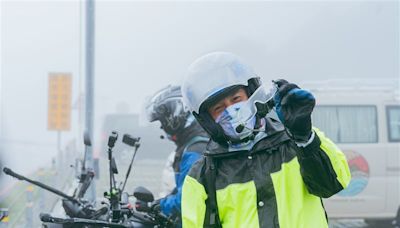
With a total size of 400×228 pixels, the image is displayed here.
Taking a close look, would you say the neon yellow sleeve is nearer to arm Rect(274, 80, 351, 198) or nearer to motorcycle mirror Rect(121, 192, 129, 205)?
arm Rect(274, 80, 351, 198)

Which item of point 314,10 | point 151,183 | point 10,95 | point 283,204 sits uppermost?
point 314,10

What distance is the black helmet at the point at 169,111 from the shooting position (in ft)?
12.2

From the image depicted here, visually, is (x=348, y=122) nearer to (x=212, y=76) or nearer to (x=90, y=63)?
(x=90, y=63)

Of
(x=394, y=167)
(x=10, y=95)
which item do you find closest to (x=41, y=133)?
(x=10, y=95)

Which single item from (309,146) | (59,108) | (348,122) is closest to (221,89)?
(309,146)

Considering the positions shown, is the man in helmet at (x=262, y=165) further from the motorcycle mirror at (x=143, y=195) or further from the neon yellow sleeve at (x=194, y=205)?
the motorcycle mirror at (x=143, y=195)

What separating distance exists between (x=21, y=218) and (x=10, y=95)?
3.34 m

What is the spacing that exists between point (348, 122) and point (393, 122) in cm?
58

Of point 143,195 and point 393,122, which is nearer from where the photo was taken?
point 143,195

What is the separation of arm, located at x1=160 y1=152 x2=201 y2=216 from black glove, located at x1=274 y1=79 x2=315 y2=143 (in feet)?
5.22

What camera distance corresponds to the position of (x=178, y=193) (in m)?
3.25

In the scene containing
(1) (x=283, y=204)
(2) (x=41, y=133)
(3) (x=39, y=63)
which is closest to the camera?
(1) (x=283, y=204)

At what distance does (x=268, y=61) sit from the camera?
34.6ft

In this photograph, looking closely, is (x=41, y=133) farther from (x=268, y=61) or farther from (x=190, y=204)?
(x=190, y=204)
